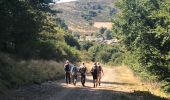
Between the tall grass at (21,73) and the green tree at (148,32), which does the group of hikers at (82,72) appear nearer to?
the tall grass at (21,73)

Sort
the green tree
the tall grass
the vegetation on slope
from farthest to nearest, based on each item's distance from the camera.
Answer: the green tree
the vegetation on slope
the tall grass

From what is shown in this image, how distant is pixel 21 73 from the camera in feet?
112

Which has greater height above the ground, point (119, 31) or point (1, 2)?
point (1, 2)

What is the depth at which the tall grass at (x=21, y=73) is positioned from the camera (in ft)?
98.7

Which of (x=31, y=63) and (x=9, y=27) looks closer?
(x=9, y=27)

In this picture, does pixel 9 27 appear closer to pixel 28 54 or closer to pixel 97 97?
pixel 97 97

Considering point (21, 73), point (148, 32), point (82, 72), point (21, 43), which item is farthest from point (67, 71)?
point (148, 32)

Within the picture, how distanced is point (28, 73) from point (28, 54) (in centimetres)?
1054

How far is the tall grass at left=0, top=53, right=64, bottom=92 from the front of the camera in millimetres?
30070

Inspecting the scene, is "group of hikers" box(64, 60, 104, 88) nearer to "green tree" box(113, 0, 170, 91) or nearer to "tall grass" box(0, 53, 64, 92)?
"tall grass" box(0, 53, 64, 92)

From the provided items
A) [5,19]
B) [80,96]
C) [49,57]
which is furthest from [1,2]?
[49,57]

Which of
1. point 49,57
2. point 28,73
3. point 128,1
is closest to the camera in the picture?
point 28,73

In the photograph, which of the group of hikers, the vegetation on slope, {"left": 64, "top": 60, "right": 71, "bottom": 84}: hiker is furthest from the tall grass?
the group of hikers

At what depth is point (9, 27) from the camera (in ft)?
110
